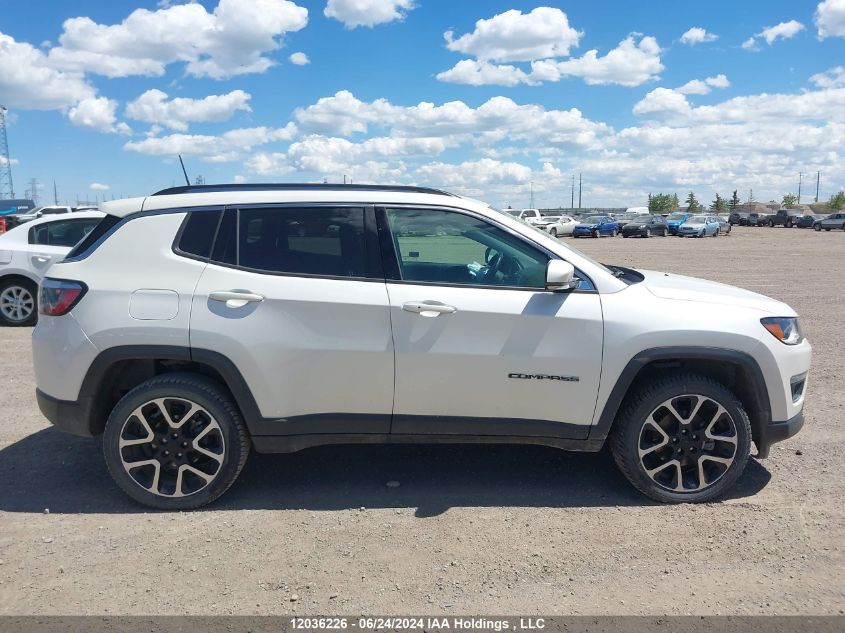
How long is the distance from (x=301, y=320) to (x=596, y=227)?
1898 inches

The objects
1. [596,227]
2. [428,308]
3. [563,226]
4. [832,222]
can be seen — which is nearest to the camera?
[428,308]

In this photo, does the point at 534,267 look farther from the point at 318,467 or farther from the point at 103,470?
the point at 103,470

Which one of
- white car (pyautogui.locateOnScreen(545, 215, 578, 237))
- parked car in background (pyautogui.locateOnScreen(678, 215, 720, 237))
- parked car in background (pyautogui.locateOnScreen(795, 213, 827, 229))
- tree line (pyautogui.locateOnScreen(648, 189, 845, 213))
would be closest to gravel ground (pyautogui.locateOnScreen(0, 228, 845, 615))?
white car (pyautogui.locateOnScreen(545, 215, 578, 237))

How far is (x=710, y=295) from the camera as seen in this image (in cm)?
411

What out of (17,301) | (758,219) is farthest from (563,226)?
(17,301)

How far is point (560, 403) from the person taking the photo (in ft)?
12.8

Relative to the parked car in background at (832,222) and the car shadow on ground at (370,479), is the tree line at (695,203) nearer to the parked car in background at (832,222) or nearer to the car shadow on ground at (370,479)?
the parked car in background at (832,222)

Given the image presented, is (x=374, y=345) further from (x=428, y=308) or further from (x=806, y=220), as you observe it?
(x=806, y=220)

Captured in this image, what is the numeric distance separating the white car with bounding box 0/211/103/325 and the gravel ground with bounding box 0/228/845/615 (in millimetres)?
5172

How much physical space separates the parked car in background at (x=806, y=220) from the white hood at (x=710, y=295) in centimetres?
6880

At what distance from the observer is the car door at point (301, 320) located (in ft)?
12.5

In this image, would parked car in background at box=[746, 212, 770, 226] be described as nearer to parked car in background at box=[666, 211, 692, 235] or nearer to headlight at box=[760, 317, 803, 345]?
parked car in background at box=[666, 211, 692, 235]

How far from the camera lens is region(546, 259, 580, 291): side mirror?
370 cm

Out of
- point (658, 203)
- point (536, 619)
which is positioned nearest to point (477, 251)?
point (536, 619)
